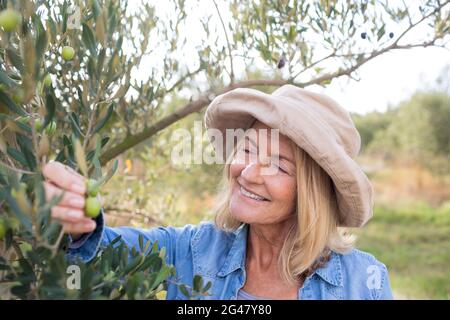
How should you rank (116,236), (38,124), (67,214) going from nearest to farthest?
(67,214) → (38,124) → (116,236)

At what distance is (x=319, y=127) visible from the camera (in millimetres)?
2188

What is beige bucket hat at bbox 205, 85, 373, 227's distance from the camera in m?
2.18

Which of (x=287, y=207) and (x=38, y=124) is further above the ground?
(x=38, y=124)

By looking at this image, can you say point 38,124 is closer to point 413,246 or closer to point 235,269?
point 235,269

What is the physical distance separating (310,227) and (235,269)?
358 mm

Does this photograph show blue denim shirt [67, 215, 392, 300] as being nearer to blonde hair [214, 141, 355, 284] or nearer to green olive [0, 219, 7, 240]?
blonde hair [214, 141, 355, 284]

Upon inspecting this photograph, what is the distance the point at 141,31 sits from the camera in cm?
284

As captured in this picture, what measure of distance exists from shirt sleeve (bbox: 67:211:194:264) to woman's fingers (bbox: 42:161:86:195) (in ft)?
0.87

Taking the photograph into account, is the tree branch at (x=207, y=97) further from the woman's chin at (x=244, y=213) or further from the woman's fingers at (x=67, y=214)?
the woman's fingers at (x=67, y=214)

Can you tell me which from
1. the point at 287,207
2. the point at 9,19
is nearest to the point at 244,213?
the point at 287,207

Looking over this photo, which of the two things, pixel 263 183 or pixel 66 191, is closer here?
pixel 66 191

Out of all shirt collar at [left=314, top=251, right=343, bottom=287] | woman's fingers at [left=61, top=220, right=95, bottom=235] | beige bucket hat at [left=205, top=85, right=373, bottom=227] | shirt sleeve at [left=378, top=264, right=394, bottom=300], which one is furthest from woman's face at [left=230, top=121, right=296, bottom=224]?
woman's fingers at [left=61, top=220, right=95, bottom=235]

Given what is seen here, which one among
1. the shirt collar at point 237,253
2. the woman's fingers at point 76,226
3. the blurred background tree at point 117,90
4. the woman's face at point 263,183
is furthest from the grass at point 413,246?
the woman's fingers at point 76,226
